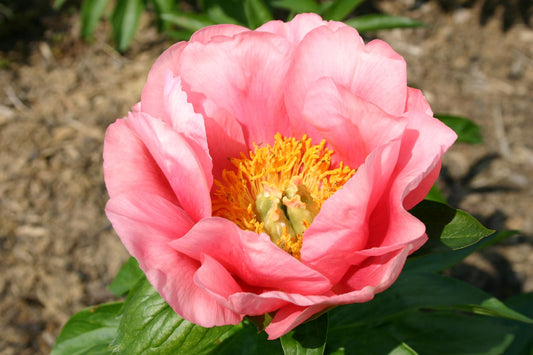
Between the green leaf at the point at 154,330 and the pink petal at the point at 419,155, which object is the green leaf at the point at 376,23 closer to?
the pink petal at the point at 419,155

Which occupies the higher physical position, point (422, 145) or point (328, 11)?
point (422, 145)

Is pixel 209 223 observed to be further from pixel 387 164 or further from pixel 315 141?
pixel 315 141

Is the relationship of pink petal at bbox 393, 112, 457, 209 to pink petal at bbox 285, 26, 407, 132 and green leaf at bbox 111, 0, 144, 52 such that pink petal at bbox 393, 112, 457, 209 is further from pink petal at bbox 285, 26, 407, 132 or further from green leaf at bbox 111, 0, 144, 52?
green leaf at bbox 111, 0, 144, 52

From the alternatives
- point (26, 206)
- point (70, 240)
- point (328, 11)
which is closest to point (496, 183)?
point (328, 11)

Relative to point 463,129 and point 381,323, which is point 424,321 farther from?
point 463,129

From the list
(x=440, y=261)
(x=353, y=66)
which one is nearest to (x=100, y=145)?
(x=440, y=261)
